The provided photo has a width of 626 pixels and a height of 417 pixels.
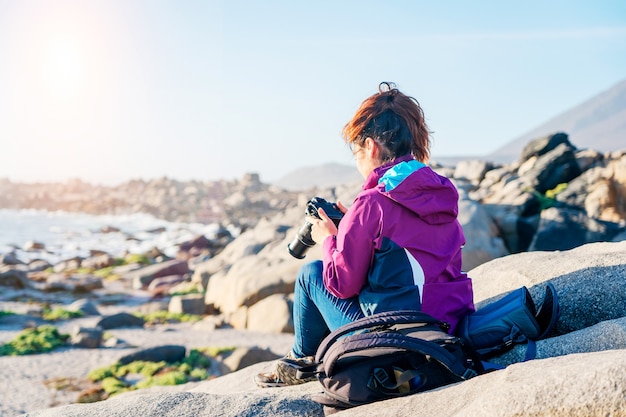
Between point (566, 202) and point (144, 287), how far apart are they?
14791 mm

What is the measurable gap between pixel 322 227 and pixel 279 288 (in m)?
9.34

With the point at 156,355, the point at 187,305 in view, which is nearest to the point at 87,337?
the point at 156,355

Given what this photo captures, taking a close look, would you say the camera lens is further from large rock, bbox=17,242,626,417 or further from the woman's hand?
large rock, bbox=17,242,626,417

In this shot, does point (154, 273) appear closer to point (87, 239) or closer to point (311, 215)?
point (311, 215)

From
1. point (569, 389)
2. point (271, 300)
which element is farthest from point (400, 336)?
point (271, 300)

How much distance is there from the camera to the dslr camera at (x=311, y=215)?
13.5 feet

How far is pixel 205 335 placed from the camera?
12.5 m

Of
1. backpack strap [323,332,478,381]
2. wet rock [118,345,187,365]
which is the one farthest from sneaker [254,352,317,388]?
wet rock [118,345,187,365]

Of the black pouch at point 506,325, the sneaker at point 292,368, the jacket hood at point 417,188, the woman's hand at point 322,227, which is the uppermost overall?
the jacket hood at point 417,188

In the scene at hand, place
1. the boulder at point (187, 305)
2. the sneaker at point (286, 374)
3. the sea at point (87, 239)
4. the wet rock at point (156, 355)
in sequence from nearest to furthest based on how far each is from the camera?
the sneaker at point (286, 374) → the wet rock at point (156, 355) → the boulder at point (187, 305) → the sea at point (87, 239)

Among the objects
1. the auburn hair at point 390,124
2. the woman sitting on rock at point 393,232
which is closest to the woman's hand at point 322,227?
the woman sitting on rock at point 393,232

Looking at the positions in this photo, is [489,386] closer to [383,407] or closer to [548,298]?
[383,407]

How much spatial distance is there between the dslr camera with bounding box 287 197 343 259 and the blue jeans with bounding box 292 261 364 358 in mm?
210

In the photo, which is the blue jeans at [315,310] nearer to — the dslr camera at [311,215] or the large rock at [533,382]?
the dslr camera at [311,215]
